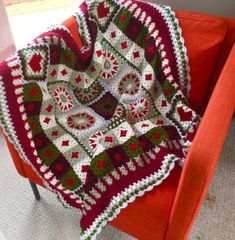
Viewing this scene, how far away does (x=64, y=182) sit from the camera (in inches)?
40.8

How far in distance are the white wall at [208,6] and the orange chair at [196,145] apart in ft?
1.15

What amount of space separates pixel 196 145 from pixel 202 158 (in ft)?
0.13

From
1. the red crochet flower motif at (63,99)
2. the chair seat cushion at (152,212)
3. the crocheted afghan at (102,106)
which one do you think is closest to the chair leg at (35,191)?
the crocheted afghan at (102,106)

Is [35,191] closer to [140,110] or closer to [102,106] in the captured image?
[102,106]

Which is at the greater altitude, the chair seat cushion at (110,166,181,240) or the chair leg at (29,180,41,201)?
the chair seat cushion at (110,166,181,240)

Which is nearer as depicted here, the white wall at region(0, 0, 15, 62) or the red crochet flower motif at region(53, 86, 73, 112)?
the red crochet flower motif at region(53, 86, 73, 112)

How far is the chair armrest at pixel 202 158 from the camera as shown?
0.75m

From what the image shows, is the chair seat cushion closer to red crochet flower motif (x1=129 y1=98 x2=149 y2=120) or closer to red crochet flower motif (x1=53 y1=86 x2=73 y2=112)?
red crochet flower motif (x1=129 y1=98 x2=149 y2=120)

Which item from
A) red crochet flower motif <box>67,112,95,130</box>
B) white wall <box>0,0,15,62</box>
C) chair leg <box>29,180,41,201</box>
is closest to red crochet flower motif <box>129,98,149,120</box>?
red crochet flower motif <box>67,112,95,130</box>

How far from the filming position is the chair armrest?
2.45ft

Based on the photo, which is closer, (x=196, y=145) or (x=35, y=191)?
(x=196, y=145)

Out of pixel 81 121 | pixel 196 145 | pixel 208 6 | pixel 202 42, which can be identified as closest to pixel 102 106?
pixel 81 121

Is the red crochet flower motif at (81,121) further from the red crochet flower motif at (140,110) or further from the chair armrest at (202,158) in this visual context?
the chair armrest at (202,158)

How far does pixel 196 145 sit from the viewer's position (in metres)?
0.77
